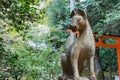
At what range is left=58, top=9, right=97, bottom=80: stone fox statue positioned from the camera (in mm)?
2004

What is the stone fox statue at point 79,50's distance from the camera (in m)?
2.00

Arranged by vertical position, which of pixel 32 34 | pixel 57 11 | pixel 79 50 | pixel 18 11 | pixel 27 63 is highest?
pixel 18 11

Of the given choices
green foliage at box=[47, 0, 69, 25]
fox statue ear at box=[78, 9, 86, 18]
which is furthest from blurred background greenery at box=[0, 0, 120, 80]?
fox statue ear at box=[78, 9, 86, 18]

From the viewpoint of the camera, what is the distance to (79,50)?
2.03 m

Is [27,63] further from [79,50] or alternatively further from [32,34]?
[79,50]

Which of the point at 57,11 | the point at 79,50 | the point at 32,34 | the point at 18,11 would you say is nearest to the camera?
the point at 79,50

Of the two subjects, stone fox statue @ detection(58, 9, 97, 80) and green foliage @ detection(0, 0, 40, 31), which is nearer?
stone fox statue @ detection(58, 9, 97, 80)

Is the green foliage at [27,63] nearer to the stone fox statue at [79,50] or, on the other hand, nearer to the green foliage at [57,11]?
the stone fox statue at [79,50]

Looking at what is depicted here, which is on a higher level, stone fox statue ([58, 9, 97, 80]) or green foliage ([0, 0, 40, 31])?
green foliage ([0, 0, 40, 31])

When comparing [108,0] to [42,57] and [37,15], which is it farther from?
[37,15]

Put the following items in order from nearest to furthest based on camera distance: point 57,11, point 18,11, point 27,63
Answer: point 18,11, point 27,63, point 57,11

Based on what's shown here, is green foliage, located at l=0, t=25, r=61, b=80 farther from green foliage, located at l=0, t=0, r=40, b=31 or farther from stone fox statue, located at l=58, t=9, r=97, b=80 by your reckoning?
stone fox statue, located at l=58, t=9, r=97, b=80

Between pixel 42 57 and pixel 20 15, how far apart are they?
144cm

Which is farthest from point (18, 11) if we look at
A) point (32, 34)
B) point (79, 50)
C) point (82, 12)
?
point (32, 34)
